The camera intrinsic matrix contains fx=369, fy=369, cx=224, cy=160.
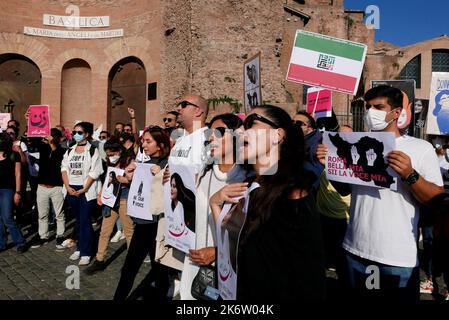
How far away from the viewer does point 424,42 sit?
85.6 feet

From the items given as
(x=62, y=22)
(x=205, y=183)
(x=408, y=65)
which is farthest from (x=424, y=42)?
(x=205, y=183)

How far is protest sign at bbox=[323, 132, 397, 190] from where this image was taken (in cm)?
271

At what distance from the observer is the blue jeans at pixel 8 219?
22.0 ft

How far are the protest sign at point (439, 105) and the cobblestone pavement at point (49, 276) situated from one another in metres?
5.77

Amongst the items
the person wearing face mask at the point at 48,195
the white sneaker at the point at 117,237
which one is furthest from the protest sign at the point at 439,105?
the person wearing face mask at the point at 48,195

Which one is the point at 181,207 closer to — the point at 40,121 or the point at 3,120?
the point at 40,121

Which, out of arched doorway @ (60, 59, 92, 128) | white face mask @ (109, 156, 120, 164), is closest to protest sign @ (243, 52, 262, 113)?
white face mask @ (109, 156, 120, 164)

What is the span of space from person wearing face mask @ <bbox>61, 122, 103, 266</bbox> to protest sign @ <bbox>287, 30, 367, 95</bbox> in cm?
380

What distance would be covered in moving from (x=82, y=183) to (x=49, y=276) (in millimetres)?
1725

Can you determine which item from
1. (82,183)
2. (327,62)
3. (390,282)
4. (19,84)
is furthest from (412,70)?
(390,282)

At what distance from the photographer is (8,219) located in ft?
22.1

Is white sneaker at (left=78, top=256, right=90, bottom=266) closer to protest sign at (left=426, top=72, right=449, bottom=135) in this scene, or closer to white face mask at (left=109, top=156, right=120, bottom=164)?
white face mask at (left=109, top=156, right=120, bottom=164)
